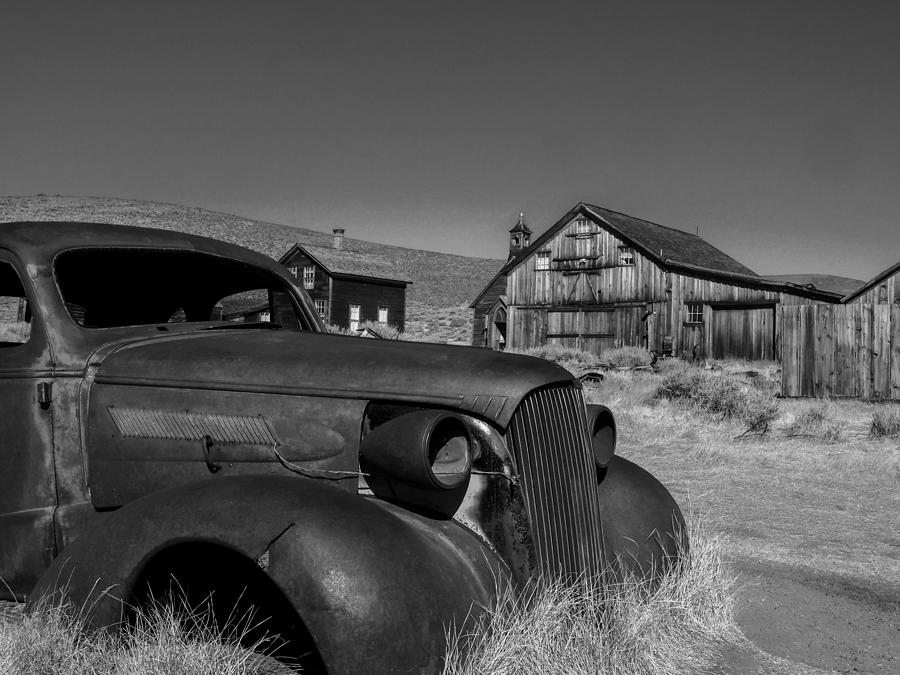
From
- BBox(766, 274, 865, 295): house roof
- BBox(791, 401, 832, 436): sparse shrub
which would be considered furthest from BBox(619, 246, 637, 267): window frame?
BBox(766, 274, 865, 295): house roof

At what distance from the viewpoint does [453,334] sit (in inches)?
1981

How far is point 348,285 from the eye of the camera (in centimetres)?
4009

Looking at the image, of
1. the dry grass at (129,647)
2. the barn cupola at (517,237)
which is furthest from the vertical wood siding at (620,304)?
the dry grass at (129,647)

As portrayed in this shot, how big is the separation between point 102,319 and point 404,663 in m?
2.28

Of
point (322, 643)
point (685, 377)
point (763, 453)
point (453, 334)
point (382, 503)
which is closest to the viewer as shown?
point (322, 643)

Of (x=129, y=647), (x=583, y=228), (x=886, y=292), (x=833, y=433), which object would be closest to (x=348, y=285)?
(x=583, y=228)

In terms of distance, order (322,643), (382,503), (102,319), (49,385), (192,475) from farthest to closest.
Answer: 1. (102,319)
2. (49,385)
3. (192,475)
4. (382,503)
5. (322,643)

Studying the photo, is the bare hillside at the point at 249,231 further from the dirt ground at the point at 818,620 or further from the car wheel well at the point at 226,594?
the car wheel well at the point at 226,594

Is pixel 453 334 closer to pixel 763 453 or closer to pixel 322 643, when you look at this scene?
pixel 763 453

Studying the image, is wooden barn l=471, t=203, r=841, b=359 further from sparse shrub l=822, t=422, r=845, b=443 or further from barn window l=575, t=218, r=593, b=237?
sparse shrub l=822, t=422, r=845, b=443

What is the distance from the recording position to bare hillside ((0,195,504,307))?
233ft

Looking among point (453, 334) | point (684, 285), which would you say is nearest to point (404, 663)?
point (684, 285)

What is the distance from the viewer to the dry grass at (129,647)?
241 cm

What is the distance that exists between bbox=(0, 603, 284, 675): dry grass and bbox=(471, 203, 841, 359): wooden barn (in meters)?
24.4
